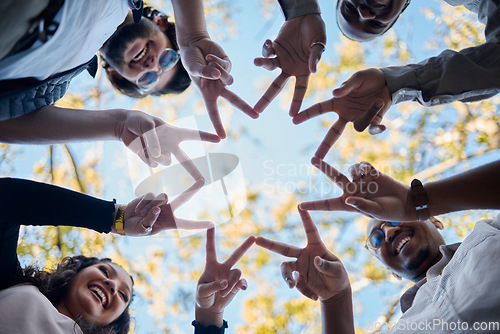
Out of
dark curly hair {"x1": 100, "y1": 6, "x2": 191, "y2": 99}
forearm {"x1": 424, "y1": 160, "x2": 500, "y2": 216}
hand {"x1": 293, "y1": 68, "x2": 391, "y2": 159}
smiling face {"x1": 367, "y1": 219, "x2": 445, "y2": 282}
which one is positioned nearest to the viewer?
forearm {"x1": 424, "y1": 160, "x2": 500, "y2": 216}

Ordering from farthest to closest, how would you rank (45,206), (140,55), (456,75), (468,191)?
1. (140,55)
2. (456,75)
3. (45,206)
4. (468,191)

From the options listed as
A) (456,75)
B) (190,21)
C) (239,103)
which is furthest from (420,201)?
(190,21)

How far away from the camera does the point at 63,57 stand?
1.44 meters

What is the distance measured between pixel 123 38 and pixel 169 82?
0.52m

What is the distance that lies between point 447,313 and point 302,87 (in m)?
1.42

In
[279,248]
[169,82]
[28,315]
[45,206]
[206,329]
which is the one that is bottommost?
[206,329]

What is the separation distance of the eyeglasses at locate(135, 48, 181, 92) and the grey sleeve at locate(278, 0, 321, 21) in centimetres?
90

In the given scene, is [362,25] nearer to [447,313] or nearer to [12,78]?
[447,313]

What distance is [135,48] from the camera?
240cm

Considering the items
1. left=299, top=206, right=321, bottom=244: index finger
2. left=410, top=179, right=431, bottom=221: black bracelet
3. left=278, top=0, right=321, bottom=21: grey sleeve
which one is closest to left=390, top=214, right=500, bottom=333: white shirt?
left=410, top=179, right=431, bottom=221: black bracelet

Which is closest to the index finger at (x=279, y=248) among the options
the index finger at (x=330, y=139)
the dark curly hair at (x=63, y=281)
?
the index finger at (x=330, y=139)

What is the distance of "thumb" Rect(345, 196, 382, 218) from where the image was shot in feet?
5.70

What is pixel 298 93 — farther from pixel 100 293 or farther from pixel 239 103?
pixel 100 293

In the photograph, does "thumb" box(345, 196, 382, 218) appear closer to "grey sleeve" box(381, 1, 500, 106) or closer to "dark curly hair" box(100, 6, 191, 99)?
"grey sleeve" box(381, 1, 500, 106)
